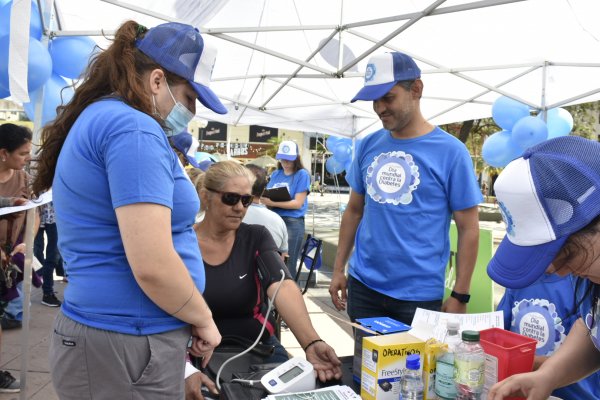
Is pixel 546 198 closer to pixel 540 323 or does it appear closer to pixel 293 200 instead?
pixel 540 323

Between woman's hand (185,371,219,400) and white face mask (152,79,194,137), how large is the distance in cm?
77

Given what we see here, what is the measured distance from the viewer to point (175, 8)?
12.7 ft

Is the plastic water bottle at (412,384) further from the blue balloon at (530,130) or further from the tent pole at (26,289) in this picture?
the blue balloon at (530,130)

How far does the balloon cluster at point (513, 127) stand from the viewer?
190 inches

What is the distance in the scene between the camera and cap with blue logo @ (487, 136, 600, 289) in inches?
32.7

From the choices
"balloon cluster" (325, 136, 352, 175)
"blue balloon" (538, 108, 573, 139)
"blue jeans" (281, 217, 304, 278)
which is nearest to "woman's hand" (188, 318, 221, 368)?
"blue jeans" (281, 217, 304, 278)

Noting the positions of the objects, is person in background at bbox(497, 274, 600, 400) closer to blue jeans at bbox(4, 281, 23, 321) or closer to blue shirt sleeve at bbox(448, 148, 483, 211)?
blue shirt sleeve at bbox(448, 148, 483, 211)

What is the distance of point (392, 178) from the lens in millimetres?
2266

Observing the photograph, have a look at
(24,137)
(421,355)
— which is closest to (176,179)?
(421,355)

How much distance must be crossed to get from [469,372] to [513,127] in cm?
432

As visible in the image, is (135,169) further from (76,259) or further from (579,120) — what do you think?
(579,120)

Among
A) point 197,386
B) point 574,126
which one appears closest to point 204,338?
point 197,386

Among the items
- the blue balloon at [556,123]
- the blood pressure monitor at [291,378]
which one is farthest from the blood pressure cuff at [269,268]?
the blue balloon at [556,123]

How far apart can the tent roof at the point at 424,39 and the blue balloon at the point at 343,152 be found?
3659 millimetres
